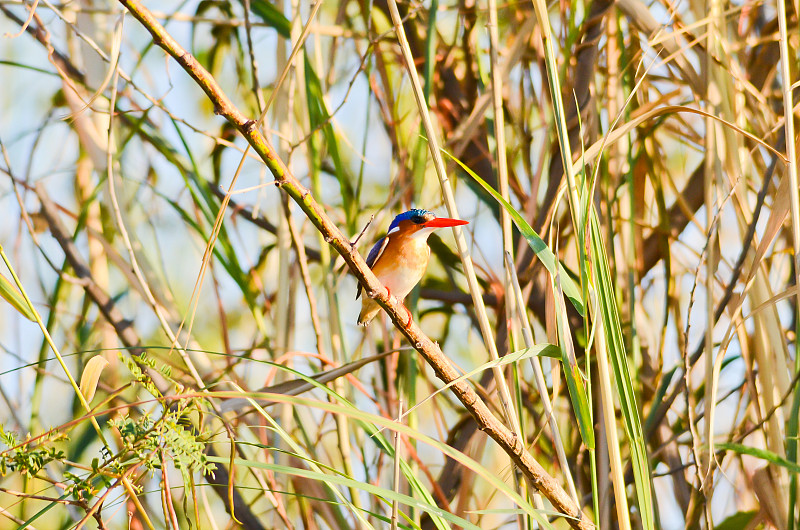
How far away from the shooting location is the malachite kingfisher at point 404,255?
75.1 inches

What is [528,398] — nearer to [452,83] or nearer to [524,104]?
[524,104]

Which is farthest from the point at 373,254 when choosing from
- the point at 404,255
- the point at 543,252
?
the point at 543,252

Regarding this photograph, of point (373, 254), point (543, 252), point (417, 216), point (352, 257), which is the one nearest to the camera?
point (352, 257)

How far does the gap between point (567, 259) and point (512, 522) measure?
64 centimetres

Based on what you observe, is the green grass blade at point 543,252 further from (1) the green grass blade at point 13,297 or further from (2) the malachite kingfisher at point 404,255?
(2) the malachite kingfisher at point 404,255

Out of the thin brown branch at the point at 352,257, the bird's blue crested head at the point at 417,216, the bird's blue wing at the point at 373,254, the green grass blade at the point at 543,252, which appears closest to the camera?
the thin brown branch at the point at 352,257

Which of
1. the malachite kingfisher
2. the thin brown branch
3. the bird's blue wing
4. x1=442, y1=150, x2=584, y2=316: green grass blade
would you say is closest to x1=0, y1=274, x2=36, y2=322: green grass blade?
the thin brown branch

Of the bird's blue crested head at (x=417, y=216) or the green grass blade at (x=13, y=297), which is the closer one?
the green grass blade at (x=13, y=297)

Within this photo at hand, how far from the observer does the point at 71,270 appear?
2070 mm

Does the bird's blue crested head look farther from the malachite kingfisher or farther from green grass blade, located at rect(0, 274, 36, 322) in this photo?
green grass blade, located at rect(0, 274, 36, 322)

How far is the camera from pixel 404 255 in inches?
77.2

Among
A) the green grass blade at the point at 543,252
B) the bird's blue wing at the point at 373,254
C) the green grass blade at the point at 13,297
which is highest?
the bird's blue wing at the point at 373,254

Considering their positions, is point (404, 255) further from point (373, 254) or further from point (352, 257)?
point (352, 257)

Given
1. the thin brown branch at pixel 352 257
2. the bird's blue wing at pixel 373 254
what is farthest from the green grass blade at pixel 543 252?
the bird's blue wing at pixel 373 254
